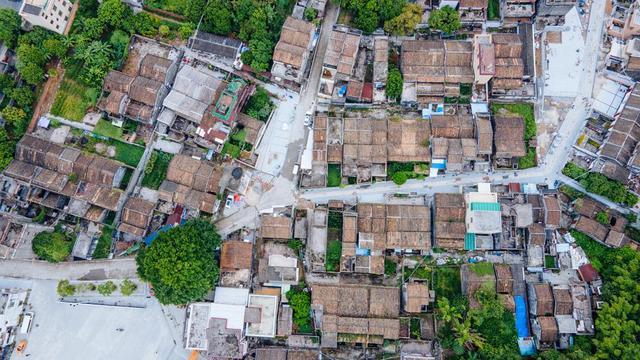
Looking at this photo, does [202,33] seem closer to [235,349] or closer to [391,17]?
[391,17]

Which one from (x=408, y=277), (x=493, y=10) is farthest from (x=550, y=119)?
(x=408, y=277)

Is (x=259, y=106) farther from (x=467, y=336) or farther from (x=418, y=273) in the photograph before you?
(x=467, y=336)

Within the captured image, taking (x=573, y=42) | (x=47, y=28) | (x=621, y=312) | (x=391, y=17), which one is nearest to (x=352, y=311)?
(x=621, y=312)

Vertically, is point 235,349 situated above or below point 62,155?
below

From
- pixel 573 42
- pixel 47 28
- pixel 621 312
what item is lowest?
pixel 621 312

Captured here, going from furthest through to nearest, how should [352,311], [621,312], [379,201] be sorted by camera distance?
[379,201] → [352,311] → [621,312]

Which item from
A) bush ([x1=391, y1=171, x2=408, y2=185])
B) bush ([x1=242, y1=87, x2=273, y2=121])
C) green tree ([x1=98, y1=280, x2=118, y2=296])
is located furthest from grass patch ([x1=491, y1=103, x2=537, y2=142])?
green tree ([x1=98, y1=280, x2=118, y2=296])

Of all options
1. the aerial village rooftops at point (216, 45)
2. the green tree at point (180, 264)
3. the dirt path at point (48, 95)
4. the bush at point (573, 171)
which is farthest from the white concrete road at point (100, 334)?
the bush at point (573, 171)
